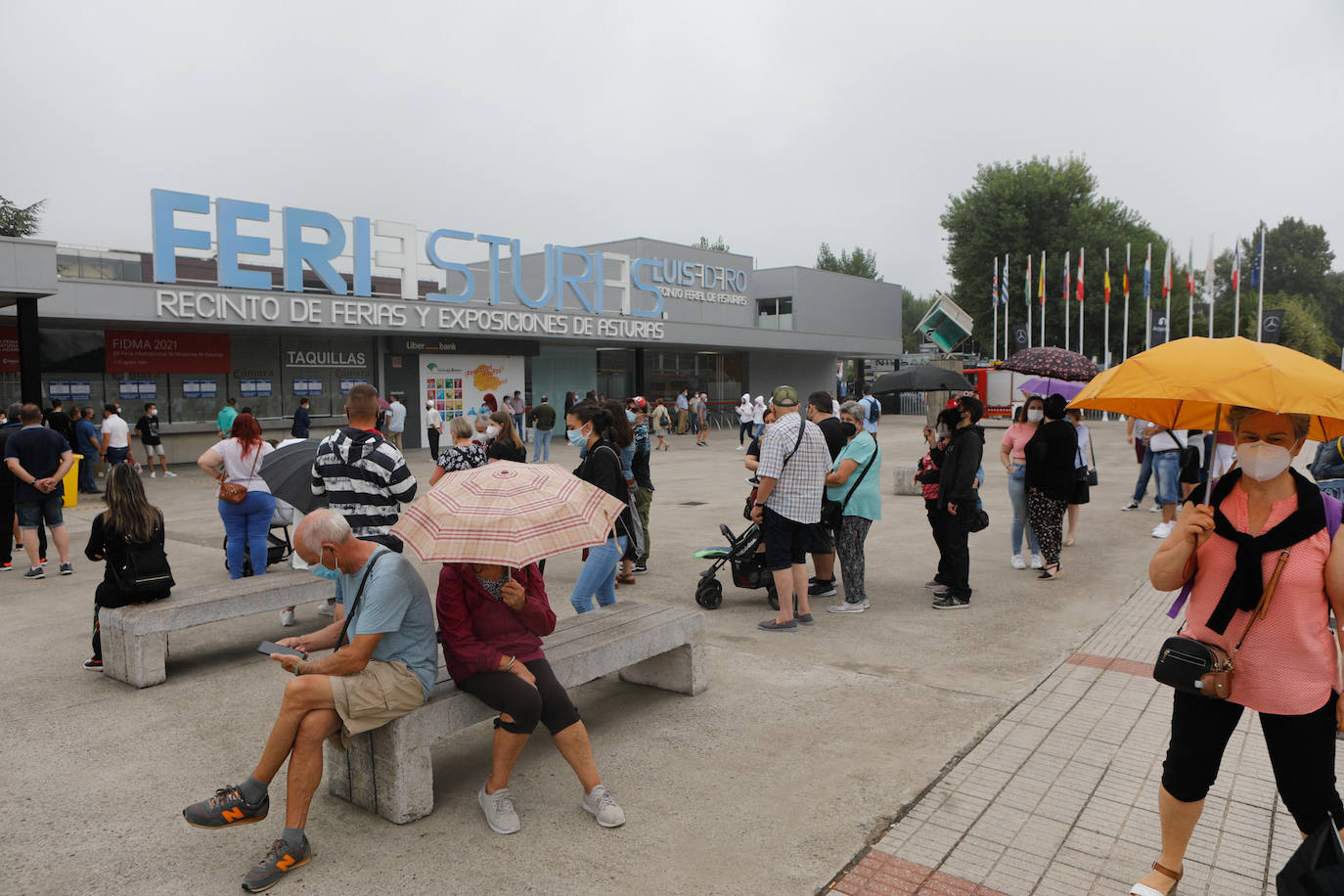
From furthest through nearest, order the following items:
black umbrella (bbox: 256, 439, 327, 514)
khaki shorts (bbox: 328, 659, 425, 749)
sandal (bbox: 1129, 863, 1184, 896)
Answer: black umbrella (bbox: 256, 439, 327, 514), khaki shorts (bbox: 328, 659, 425, 749), sandal (bbox: 1129, 863, 1184, 896)

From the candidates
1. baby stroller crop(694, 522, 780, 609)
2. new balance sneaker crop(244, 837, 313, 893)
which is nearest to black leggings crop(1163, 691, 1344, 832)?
new balance sneaker crop(244, 837, 313, 893)

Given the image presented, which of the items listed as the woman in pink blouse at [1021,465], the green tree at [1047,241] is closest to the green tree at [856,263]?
the green tree at [1047,241]

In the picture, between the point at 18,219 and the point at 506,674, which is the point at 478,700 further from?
the point at 18,219

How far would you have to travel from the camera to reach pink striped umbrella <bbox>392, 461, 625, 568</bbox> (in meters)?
3.30

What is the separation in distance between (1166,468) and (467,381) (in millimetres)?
20035

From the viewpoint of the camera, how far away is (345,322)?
69.9 feet

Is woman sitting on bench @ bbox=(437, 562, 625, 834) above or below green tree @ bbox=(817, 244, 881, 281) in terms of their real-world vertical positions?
below

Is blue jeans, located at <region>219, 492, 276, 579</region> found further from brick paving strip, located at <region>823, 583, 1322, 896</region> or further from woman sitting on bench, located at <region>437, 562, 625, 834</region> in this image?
brick paving strip, located at <region>823, 583, 1322, 896</region>

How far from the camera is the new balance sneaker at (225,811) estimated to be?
329 centimetres

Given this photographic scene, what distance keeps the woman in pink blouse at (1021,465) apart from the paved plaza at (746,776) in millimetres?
1663

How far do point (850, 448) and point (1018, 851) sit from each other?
3896 mm

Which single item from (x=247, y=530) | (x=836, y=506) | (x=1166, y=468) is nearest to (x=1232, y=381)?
(x=836, y=506)

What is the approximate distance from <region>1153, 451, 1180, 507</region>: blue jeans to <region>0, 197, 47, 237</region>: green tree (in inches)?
1855

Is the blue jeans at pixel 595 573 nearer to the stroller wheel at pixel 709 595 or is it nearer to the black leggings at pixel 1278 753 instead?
the stroller wheel at pixel 709 595
